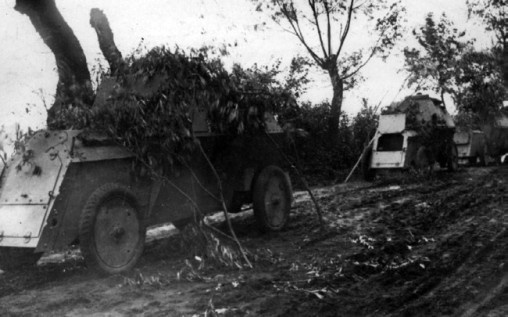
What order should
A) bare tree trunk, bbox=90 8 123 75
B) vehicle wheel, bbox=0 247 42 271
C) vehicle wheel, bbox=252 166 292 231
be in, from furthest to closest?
bare tree trunk, bbox=90 8 123 75
vehicle wheel, bbox=252 166 292 231
vehicle wheel, bbox=0 247 42 271

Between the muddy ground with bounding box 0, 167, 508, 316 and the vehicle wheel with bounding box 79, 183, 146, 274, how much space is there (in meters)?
0.18

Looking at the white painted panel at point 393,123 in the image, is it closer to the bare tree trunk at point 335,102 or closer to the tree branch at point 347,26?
the bare tree trunk at point 335,102

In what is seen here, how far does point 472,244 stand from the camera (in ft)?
20.4

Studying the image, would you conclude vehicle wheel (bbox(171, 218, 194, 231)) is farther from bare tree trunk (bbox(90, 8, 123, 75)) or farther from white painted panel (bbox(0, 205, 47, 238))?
bare tree trunk (bbox(90, 8, 123, 75))

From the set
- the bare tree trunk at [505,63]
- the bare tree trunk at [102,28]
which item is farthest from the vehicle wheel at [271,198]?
the bare tree trunk at [505,63]

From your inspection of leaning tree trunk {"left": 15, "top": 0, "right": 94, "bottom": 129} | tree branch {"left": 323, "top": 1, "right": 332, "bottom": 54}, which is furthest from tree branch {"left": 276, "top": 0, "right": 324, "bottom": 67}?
leaning tree trunk {"left": 15, "top": 0, "right": 94, "bottom": 129}

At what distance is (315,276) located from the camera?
5137mm

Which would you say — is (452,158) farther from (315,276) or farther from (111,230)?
(111,230)

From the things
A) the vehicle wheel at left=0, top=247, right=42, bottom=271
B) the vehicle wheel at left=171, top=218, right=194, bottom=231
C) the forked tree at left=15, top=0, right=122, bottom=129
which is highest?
the forked tree at left=15, top=0, right=122, bottom=129

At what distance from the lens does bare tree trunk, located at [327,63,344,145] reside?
18.8m

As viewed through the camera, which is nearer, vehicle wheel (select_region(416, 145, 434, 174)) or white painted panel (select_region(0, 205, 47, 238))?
white painted panel (select_region(0, 205, 47, 238))

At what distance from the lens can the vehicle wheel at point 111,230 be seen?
5.24 metres

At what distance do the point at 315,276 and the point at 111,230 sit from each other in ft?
6.74

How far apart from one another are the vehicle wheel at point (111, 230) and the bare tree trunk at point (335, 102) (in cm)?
1355
